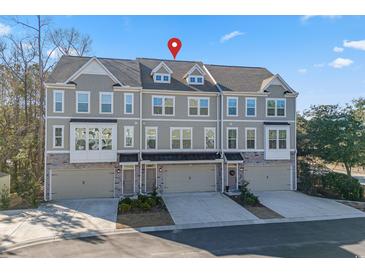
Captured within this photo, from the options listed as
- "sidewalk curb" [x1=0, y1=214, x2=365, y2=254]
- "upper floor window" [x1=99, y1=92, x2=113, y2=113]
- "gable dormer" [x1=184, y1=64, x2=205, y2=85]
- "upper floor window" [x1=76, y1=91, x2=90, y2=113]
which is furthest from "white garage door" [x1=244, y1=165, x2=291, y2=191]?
"upper floor window" [x1=76, y1=91, x2=90, y2=113]

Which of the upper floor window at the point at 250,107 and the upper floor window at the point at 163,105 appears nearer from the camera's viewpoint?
the upper floor window at the point at 163,105

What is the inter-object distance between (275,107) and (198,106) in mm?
6237

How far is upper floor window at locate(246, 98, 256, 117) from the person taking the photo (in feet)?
61.6

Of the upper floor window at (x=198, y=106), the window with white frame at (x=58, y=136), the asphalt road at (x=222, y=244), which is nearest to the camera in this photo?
the asphalt road at (x=222, y=244)

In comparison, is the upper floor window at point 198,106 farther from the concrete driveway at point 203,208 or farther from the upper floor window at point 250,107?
the concrete driveway at point 203,208

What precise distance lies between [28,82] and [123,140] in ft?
37.5

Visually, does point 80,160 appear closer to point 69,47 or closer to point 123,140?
point 123,140

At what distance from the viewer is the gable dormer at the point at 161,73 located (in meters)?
18.5

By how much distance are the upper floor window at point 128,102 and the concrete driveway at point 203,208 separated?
6.53 m

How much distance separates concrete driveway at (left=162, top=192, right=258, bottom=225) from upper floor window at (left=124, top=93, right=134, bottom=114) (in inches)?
257

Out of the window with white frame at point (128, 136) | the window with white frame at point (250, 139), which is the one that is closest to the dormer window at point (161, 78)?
the window with white frame at point (128, 136)

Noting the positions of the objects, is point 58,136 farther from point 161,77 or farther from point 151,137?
point 161,77

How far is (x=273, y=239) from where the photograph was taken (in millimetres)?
10008

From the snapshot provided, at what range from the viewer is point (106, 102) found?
16.6 meters
